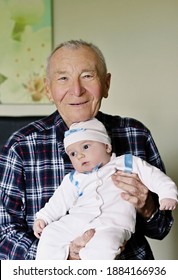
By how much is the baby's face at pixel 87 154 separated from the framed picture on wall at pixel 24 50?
4.44 ft

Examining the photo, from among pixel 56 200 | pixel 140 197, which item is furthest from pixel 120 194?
pixel 56 200

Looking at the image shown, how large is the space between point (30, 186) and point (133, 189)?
352mm

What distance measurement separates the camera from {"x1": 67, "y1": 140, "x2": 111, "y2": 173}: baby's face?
1.25 metres

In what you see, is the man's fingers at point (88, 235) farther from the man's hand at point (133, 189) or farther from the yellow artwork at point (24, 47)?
the yellow artwork at point (24, 47)

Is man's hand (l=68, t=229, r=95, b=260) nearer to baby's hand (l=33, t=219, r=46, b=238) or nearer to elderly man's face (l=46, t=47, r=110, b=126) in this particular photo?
baby's hand (l=33, t=219, r=46, b=238)

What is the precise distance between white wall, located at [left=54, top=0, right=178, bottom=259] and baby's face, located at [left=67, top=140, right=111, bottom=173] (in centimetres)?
136

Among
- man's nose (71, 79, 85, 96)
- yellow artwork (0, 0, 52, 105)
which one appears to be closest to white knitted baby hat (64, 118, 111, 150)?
man's nose (71, 79, 85, 96)

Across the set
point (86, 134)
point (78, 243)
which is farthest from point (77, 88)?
point (78, 243)

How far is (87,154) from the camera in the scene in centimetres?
125

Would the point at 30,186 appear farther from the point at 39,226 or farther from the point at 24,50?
the point at 24,50

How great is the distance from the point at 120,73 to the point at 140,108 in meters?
0.22

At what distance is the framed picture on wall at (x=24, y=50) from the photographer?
2.53 metres

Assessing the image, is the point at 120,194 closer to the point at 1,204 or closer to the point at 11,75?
the point at 1,204

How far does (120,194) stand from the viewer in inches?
49.9
